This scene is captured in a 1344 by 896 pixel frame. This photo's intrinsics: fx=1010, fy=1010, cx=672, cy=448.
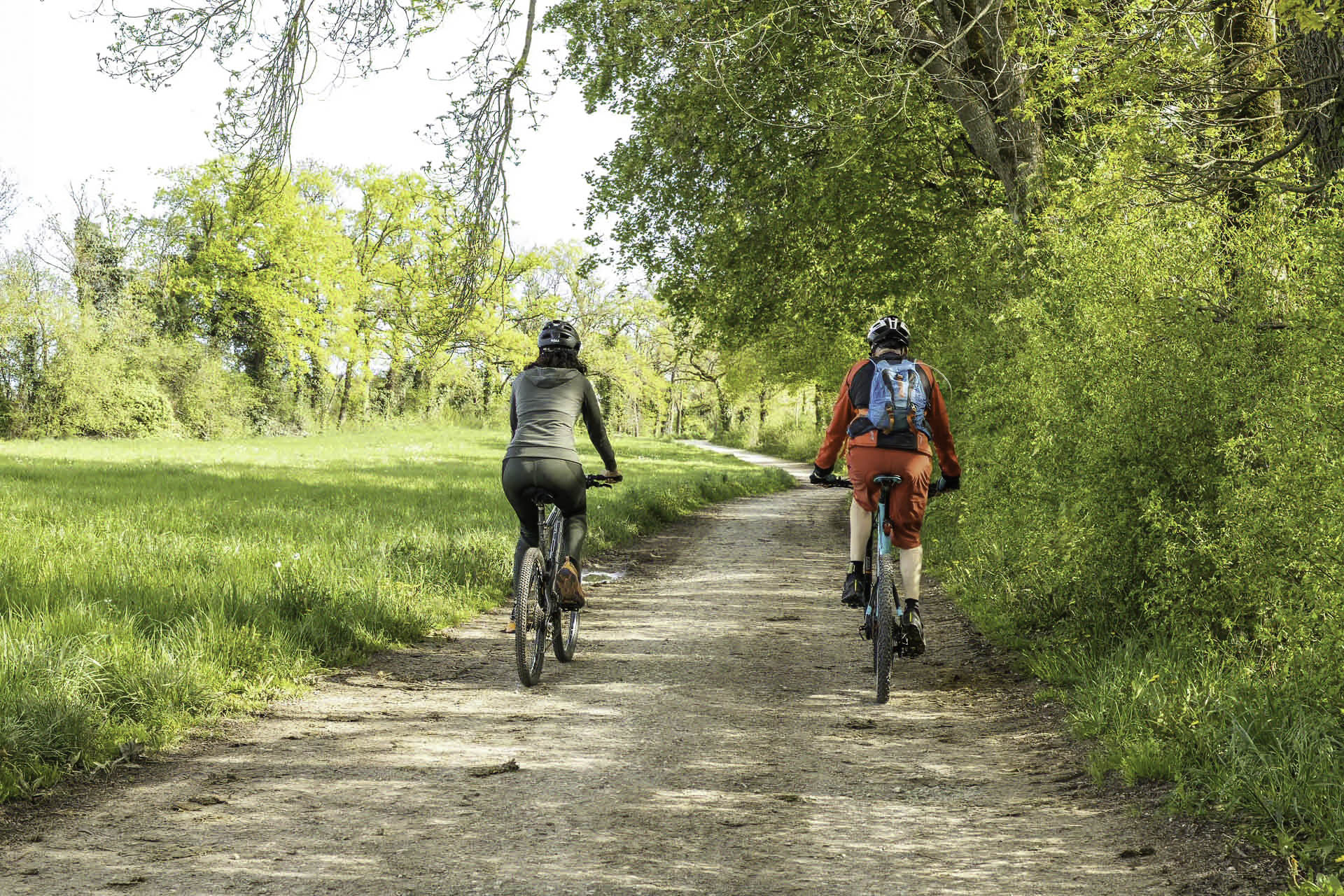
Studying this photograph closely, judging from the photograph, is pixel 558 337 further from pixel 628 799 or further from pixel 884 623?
pixel 628 799

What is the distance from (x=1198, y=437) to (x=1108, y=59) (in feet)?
11.8

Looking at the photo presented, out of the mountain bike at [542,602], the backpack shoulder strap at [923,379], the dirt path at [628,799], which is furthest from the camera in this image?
the mountain bike at [542,602]

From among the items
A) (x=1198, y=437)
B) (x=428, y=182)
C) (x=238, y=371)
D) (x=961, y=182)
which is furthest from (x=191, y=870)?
(x=238, y=371)

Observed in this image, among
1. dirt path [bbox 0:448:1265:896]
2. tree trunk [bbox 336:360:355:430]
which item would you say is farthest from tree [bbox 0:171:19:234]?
dirt path [bbox 0:448:1265:896]

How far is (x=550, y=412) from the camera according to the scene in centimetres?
702

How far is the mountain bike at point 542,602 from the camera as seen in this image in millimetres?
6582

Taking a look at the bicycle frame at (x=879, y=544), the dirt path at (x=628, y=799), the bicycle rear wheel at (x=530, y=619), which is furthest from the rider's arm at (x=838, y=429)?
the bicycle rear wheel at (x=530, y=619)

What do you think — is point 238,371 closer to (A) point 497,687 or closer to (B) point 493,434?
(B) point 493,434

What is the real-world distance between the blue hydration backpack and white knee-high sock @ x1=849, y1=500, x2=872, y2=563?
0.62 metres

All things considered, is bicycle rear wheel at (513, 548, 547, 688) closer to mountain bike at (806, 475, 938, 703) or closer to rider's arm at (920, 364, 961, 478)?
mountain bike at (806, 475, 938, 703)

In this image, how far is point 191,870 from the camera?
3.67 m

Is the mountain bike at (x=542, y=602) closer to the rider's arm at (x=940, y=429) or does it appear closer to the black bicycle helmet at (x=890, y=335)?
the black bicycle helmet at (x=890, y=335)

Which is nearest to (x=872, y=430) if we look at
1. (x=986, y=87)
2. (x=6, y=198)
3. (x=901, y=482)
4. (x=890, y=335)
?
(x=901, y=482)

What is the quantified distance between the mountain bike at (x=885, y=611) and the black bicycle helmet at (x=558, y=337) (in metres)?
2.08
